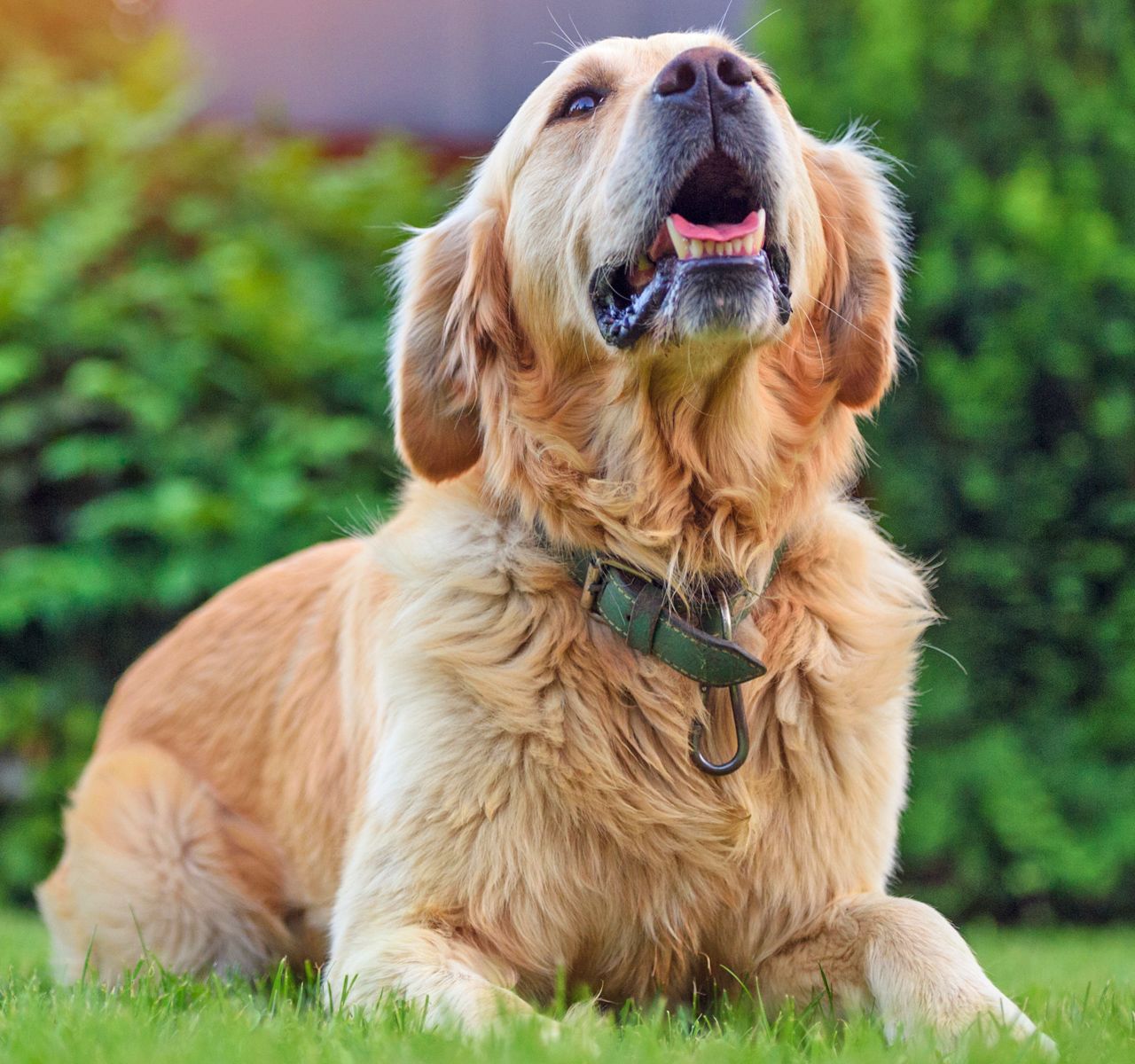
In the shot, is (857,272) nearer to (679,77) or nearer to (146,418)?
(679,77)

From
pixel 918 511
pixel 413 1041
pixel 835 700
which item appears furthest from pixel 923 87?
pixel 413 1041

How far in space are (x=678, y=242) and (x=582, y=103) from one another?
529 millimetres

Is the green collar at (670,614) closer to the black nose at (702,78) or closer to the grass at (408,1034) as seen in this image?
the grass at (408,1034)

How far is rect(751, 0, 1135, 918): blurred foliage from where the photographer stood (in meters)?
5.12

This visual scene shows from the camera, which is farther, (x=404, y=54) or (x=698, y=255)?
(x=404, y=54)

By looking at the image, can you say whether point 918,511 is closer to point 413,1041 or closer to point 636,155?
point 636,155

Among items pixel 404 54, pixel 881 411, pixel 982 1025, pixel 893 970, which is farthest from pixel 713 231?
pixel 404 54

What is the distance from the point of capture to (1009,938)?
5000 mm

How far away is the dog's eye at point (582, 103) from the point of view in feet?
10.0

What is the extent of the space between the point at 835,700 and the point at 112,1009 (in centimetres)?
149

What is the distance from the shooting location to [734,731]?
277 centimetres

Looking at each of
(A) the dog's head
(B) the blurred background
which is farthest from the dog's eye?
(B) the blurred background

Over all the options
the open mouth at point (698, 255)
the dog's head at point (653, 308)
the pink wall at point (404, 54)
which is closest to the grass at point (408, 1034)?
the dog's head at point (653, 308)

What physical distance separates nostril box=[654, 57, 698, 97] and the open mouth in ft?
0.47
